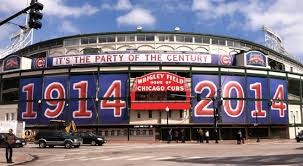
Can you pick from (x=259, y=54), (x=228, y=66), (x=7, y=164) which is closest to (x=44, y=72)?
(x=228, y=66)

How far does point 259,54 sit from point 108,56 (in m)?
24.9

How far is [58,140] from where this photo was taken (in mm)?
44250

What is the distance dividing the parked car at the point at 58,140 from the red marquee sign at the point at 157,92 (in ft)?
69.5

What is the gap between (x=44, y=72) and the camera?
231ft

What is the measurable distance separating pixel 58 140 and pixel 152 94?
23.1 meters

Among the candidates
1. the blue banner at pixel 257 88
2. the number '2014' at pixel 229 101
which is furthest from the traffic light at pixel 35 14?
the blue banner at pixel 257 88

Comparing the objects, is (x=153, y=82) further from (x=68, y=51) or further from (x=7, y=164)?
(x=7, y=164)

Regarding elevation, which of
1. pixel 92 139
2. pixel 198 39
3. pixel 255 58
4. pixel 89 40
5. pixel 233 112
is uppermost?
pixel 198 39

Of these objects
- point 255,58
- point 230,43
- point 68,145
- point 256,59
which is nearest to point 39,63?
point 68,145

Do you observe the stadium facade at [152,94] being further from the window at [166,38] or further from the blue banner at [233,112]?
the window at [166,38]

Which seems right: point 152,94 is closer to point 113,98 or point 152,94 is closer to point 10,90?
point 113,98

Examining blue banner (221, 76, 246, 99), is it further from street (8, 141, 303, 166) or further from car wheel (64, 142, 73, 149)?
street (8, 141, 303, 166)

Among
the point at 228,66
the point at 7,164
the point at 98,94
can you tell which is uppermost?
the point at 228,66

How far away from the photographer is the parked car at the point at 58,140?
143 ft
